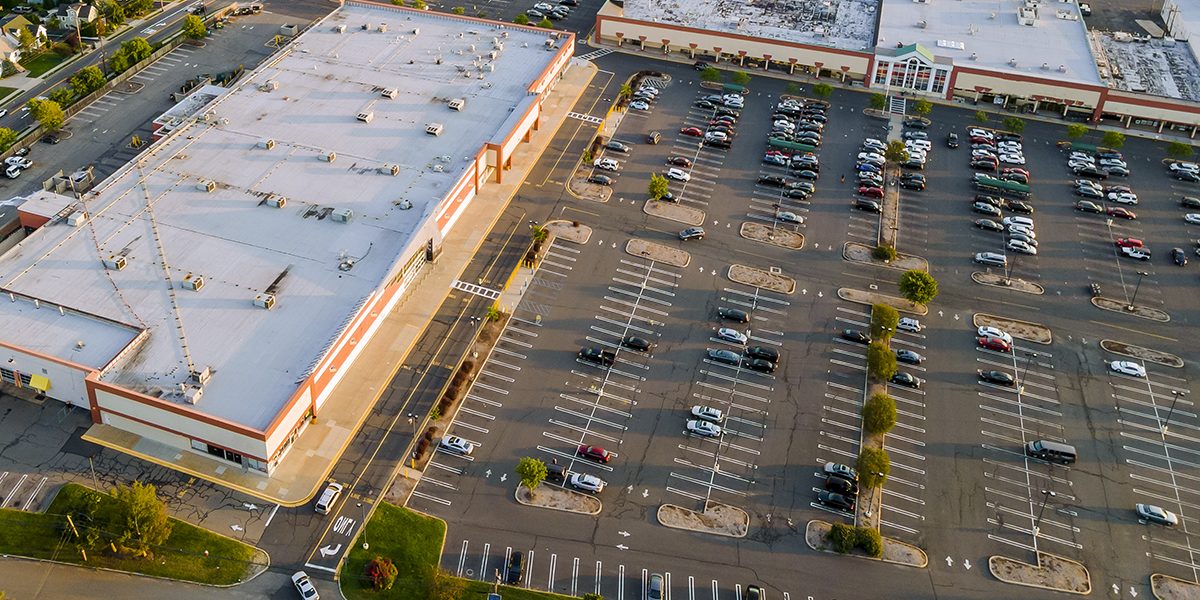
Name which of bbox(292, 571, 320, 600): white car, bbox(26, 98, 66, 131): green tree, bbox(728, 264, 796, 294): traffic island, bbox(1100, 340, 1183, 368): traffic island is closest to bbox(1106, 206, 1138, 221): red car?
bbox(1100, 340, 1183, 368): traffic island

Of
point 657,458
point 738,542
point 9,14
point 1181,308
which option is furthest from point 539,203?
point 9,14

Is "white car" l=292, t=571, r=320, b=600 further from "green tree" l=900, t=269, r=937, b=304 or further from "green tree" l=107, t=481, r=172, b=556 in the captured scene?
"green tree" l=900, t=269, r=937, b=304

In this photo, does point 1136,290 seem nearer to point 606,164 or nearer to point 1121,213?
point 1121,213

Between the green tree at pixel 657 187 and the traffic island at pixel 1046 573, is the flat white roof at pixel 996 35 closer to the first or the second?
the green tree at pixel 657 187

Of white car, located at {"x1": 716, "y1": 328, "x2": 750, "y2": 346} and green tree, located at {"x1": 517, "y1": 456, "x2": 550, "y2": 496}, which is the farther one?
white car, located at {"x1": 716, "y1": 328, "x2": 750, "y2": 346}

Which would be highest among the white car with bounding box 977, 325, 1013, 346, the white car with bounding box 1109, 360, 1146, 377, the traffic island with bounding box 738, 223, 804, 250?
the traffic island with bounding box 738, 223, 804, 250

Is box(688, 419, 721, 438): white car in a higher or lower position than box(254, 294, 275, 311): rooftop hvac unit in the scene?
lower

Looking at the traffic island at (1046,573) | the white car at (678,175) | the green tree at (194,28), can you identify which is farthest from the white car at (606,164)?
the traffic island at (1046,573)
